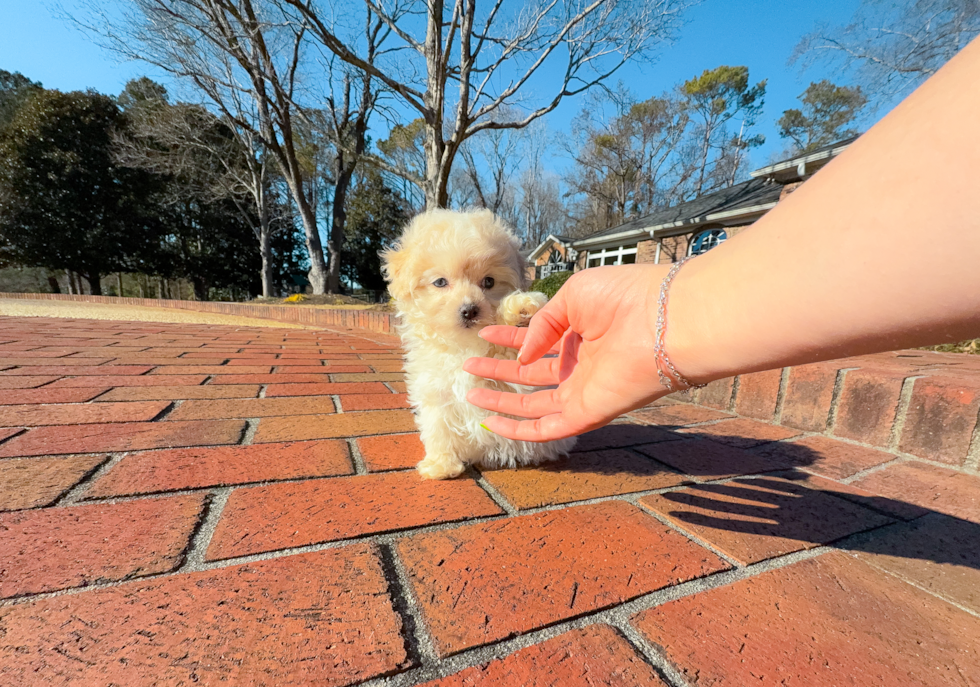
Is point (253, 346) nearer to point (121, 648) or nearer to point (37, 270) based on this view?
point (121, 648)

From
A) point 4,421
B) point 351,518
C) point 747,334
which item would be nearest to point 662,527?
point 747,334

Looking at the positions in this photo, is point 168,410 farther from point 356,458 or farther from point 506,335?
point 506,335

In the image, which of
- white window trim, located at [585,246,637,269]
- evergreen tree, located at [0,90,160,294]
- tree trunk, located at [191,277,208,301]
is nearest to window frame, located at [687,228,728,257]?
white window trim, located at [585,246,637,269]

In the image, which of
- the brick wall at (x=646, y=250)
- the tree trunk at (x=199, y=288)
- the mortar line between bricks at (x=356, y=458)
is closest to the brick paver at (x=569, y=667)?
the mortar line between bricks at (x=356, y=458)

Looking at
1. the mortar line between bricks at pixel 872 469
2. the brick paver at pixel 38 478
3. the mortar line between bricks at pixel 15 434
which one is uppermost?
the mortar line between bricks at pixel 15 434

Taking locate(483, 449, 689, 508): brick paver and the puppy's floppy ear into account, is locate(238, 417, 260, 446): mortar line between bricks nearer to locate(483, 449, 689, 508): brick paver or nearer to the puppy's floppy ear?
the puppy's floppy ear

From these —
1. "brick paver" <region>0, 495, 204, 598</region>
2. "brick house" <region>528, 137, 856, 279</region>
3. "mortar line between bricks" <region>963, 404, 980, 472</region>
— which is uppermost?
"brick house" <region>528, 137, 856, 279</region>

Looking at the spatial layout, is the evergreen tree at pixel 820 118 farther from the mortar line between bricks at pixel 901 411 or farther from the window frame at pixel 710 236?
the mortar line between bricks at pixel 901 411
